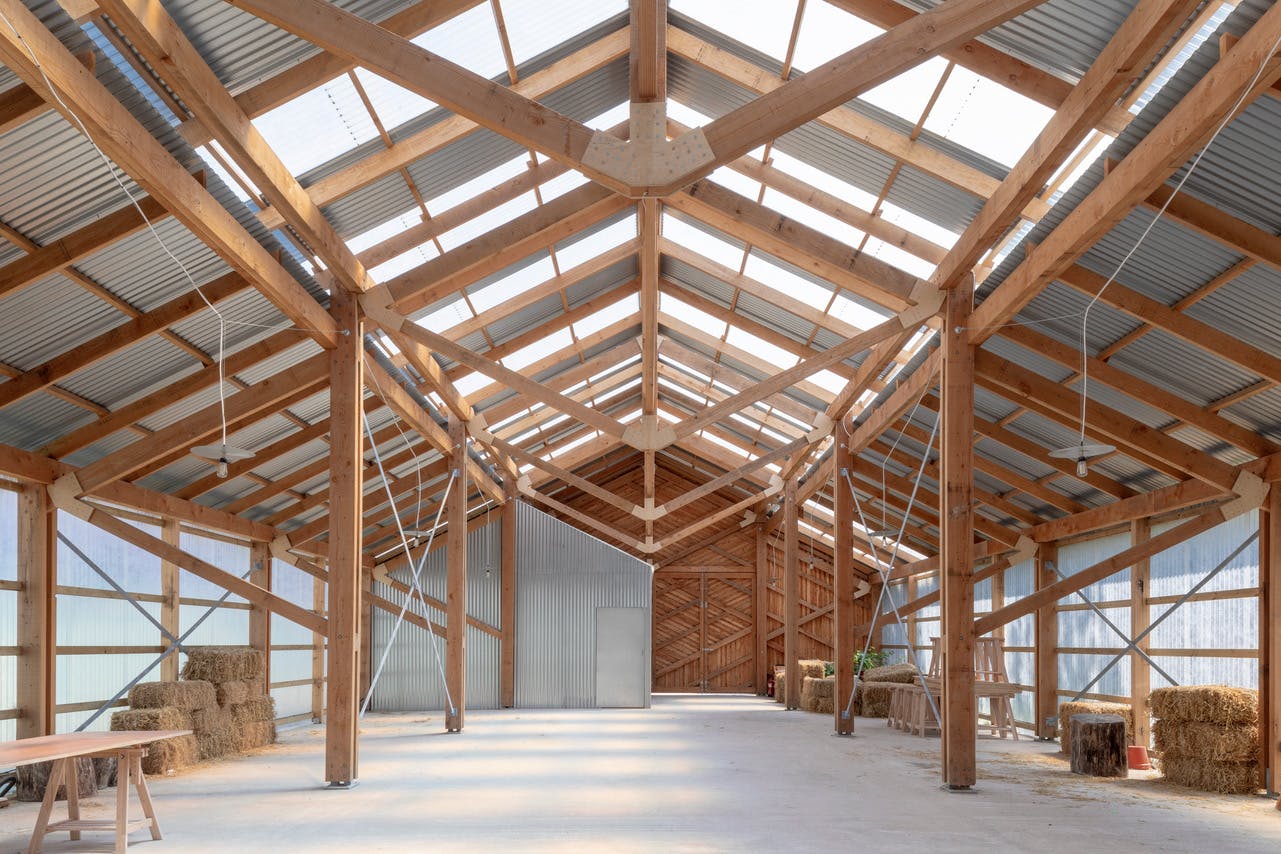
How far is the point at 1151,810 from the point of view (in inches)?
369

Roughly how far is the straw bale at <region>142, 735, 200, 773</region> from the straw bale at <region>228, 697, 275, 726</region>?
1406 mm

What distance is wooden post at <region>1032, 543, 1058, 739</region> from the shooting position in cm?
1691

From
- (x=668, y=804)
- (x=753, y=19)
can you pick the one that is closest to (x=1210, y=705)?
(x=668, y=804)

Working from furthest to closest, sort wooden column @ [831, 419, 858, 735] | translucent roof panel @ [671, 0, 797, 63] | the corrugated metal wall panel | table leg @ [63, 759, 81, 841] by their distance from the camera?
the corrugated metal wall panel
wooden column @ [831, 419, 858, 735]
translucent roof panel @ [671, 0, 797, 63]
table leg @ [63, 759, 81, 841]

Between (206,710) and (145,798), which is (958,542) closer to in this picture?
(145,798)

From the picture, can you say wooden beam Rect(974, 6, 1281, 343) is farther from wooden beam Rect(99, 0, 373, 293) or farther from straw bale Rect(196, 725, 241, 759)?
straw bale Rect(196, 725, 241, 759)

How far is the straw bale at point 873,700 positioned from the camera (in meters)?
20.9

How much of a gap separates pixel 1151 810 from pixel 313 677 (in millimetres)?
14432

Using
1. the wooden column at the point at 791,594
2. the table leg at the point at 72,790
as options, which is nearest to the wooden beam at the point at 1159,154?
the table leg at the point at 72,790

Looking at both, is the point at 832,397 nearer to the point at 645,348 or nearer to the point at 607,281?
the point at 645,348

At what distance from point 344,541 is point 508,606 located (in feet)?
42.7

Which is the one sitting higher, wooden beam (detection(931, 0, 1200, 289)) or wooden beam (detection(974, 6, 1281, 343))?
wooden beam (detection(931, 0, 1200, 289))

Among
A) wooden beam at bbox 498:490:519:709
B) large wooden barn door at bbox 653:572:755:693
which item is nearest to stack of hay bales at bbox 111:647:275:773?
wooden beam at bbox 498:490:519:709

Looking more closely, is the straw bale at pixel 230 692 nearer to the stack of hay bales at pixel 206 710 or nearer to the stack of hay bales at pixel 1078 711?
the stack of hay bales at pixel 206 710
